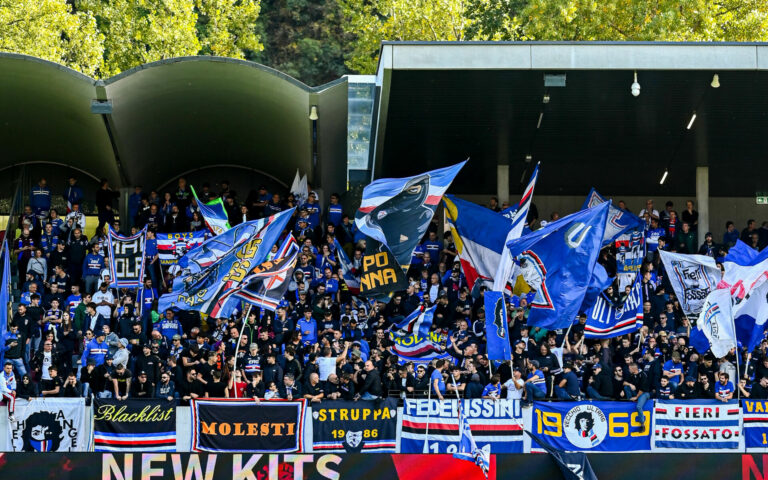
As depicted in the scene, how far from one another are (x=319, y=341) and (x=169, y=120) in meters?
8.04

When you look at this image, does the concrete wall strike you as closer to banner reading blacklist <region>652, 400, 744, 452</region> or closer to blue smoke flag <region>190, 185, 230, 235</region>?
blue smoke flag <region>190, 185, 230, 235</region>

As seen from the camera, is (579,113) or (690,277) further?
(579,113)

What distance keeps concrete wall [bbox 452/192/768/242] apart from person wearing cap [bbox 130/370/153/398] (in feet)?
40.4

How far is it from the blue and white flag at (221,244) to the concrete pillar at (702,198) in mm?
10848

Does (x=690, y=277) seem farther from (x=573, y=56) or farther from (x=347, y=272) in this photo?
(x=347, y=272)

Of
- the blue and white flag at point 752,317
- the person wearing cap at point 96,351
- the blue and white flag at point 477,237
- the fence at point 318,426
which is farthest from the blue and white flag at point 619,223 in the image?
the person wearing cap at point 96,351

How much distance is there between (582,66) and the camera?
23.6 m

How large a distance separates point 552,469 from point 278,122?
576 inches

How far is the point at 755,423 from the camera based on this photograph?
69.5 feet

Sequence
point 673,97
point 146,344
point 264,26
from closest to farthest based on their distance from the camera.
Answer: point 146,344
point 673,97
point 264,26

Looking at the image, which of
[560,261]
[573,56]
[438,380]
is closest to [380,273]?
[438,380]

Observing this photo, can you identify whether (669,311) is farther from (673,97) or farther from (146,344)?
(146,344)

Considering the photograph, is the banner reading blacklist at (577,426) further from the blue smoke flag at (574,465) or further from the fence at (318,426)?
the blue smoke flag at (574,465)

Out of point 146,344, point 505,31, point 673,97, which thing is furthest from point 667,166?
point 505,31
